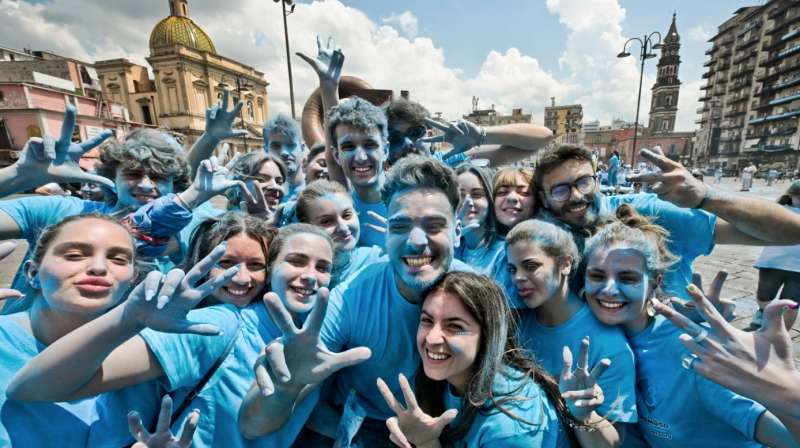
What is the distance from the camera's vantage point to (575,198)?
2348 millimetres

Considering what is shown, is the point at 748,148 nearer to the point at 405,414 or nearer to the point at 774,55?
the point at 774,55

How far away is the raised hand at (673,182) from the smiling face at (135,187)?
3442 mm

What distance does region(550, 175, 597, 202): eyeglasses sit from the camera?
2.35 metres

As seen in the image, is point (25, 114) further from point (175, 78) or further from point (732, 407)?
point (732, 407)

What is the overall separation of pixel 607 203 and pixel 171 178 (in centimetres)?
363

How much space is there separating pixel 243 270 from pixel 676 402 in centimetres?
244

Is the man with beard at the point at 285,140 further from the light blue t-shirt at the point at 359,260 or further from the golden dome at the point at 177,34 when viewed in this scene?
the golden dome at the point at 177,34

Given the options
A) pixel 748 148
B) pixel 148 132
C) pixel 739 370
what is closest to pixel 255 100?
pixel 148 132

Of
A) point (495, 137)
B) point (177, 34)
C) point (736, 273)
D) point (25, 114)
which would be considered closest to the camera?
point (495, 137)

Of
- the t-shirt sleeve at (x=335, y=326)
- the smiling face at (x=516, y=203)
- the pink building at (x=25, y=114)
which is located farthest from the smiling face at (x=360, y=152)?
the pink building at (x=25, y=114)

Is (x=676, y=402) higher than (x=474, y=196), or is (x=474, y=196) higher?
(x=474, y=196)

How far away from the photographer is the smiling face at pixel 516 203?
258cm

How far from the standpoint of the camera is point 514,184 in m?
2.64

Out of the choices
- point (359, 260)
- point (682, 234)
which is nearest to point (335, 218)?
point (359, 260)
